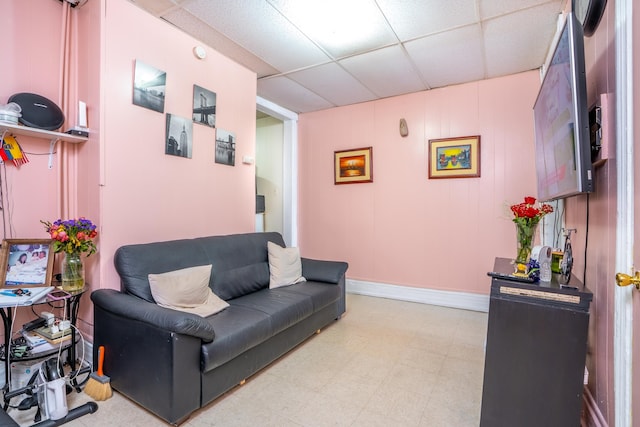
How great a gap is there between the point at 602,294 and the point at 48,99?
11.8 ft

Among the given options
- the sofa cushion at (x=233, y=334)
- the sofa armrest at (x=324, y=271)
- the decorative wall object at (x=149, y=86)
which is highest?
the decorative wall object at (x=149, y=86)

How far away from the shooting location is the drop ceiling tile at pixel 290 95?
3732 millimetres

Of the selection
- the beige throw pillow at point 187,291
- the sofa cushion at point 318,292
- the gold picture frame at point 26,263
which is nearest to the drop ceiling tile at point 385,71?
the sofa cushion at point 318,292

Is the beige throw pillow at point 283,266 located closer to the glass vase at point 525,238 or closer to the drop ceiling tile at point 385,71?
the glass vase at point 525,238

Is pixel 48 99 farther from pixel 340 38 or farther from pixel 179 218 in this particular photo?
pixel 340 38

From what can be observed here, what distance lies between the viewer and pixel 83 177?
230 cm

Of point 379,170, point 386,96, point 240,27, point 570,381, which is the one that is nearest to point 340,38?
point 240,27

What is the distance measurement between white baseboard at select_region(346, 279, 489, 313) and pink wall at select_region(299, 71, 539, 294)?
3.0 inches

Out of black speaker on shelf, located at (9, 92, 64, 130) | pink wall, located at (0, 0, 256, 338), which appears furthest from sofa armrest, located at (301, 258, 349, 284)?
black speaker on shelf, located at (9, 92, 64, 130)

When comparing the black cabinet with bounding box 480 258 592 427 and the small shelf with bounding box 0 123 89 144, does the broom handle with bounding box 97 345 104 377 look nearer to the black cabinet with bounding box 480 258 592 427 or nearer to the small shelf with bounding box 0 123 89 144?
the small shelf with bounding box 0 123 89 144

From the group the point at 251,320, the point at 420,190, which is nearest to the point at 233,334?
the point at 251,320

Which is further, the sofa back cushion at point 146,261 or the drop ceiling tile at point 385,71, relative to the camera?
the drop ceiling tile at point 385,71

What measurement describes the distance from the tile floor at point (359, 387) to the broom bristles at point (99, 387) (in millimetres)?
52

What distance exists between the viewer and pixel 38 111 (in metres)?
2.06
